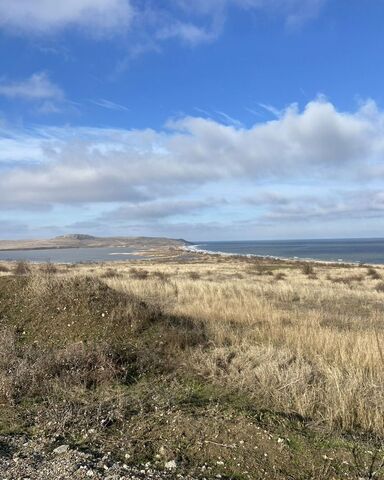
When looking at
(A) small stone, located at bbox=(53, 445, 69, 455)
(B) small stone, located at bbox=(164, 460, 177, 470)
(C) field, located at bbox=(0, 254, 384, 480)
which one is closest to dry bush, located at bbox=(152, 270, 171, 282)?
(C) field, located at bbox=(0, 254, 384, 480)

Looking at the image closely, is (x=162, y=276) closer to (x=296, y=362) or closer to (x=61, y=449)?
(x=296, y=362)

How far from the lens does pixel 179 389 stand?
300 inches

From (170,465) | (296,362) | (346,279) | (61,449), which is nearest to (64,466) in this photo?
(61,449)

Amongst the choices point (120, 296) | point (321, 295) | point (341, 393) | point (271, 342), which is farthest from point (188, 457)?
point (321, 295)

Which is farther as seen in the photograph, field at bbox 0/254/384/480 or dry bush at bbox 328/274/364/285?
dry bush at bbox 328/274/364/285

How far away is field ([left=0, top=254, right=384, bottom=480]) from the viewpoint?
17.1 ft

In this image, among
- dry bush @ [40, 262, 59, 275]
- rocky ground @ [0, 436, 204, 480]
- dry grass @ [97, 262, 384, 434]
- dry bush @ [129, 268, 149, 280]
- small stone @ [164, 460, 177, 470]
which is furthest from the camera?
dry bush @ [129, 268, 149, 280]

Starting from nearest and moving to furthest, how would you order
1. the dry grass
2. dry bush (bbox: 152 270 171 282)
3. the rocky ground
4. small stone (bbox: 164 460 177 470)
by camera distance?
the rocky ground → small stone (bbox: 164 460 177 470) → the dry grass → dry bush (bbox: 152 270 171 282)

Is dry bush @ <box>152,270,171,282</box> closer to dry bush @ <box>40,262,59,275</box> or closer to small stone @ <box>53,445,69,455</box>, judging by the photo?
dry bush @ <box>40,262,59,275</box>

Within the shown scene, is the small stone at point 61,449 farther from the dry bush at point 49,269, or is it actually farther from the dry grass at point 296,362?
the dry bush at point 49,269

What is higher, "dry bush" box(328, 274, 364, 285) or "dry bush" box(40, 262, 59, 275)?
"dry bush" box(40, 262, 59, 275)

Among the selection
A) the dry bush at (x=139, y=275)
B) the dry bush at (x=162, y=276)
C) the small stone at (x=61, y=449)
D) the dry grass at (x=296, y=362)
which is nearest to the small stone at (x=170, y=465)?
the small stone at (x=61, y=449)

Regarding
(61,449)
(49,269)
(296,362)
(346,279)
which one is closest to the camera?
(61,449)

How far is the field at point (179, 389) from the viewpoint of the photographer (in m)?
5.23
